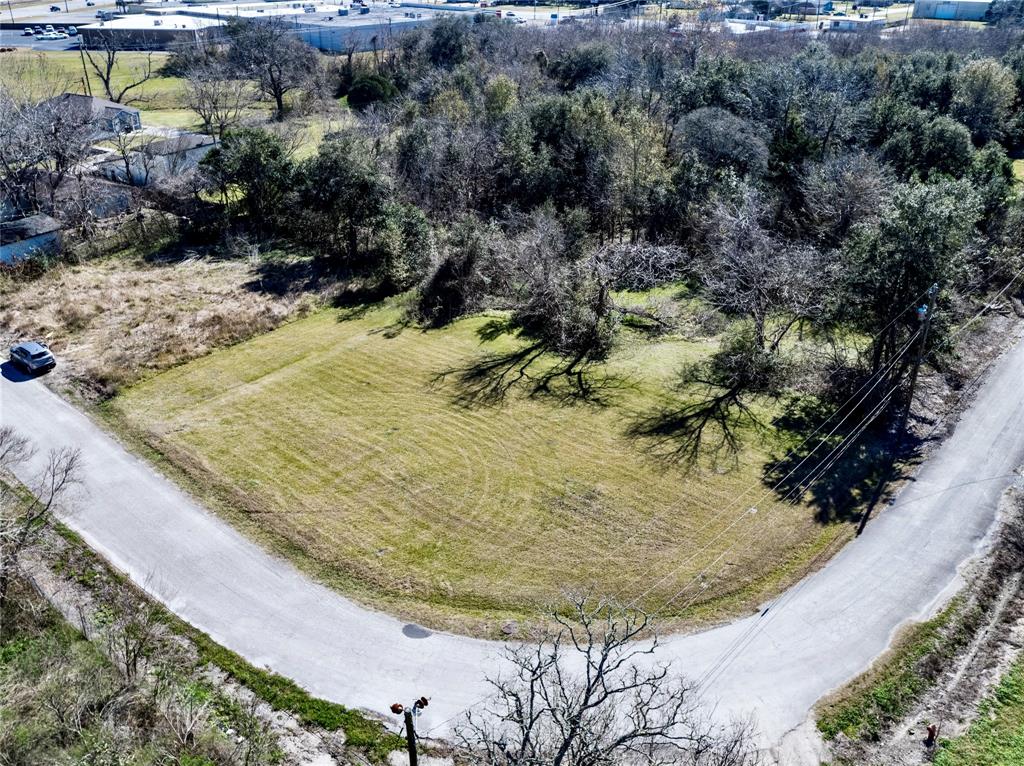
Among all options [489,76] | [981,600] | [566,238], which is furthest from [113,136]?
[981,600]

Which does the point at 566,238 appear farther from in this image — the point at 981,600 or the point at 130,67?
the point at 130,67

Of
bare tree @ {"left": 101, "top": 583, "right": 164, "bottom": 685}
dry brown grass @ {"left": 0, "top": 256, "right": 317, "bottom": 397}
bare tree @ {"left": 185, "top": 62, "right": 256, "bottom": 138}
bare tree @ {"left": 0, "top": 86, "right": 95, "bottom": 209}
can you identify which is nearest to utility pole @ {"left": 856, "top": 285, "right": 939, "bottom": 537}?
bare tree @ {"left": 101, "top": 583, "right": 164, "bottom": 685}

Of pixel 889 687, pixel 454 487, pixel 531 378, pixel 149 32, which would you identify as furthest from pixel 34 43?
pixel 889 687

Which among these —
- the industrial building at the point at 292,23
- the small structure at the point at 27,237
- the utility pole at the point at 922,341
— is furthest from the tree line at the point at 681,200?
the industrial building at the point at 292,23

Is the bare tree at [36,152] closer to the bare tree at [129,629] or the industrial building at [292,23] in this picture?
the bare tree at [129,629]

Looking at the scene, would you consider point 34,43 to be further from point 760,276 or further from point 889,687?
point 889,687

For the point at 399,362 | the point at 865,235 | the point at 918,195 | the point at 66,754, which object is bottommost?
the point at 399,362

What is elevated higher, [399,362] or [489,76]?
[489,76]
